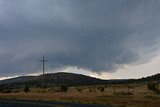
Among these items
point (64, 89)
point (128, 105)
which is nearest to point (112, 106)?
point (128, 105)

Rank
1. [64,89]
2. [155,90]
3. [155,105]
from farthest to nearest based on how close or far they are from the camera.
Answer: [64,89] → [155,90] → [155,105]

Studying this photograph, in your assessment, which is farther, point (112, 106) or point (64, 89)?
point (64, 89)

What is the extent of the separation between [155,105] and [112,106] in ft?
25.9

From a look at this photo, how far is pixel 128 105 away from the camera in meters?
71.1

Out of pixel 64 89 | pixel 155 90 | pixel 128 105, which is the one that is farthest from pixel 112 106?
pixel 64 89

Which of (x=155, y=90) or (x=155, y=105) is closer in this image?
(x=155, y=105)

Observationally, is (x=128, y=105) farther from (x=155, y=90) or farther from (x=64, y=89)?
(x=64, y=89)

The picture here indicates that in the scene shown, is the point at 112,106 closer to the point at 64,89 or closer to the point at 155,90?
the point at 155,90

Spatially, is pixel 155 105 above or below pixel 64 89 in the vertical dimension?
below

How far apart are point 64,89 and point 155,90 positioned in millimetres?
42167

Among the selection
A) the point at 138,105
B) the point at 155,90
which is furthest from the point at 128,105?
the point at 155,90

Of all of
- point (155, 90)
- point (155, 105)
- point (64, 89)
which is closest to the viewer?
point (155, 105)

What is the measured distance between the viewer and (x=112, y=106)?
68.8 meters

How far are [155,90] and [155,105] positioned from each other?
40955mm
